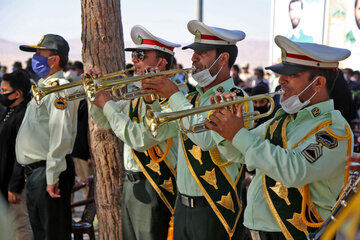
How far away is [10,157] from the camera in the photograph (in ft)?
16.2

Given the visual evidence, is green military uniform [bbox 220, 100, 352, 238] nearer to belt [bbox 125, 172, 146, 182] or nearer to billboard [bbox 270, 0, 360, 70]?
belt [bbox 125, 172, 146, 182]

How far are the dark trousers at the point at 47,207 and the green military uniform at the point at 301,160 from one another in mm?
2249

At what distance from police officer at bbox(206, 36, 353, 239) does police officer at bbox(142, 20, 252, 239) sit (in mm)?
484

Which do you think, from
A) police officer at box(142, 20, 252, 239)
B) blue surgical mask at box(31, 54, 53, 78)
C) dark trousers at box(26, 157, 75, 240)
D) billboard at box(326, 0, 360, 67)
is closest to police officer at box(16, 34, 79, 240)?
dark trousers at box(26, 157, 75, 240)

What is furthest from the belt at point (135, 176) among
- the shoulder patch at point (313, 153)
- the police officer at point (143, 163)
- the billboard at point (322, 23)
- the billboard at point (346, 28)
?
the billboard at point (346, 28)

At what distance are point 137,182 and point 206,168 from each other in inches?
31.6

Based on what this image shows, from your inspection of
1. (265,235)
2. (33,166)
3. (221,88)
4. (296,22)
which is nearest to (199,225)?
(265,235)

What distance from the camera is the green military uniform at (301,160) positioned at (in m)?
2.47

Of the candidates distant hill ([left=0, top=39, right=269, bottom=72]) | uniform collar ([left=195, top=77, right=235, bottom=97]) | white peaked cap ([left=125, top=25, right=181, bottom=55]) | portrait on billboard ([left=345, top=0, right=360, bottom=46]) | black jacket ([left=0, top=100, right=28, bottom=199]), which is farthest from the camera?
distant hill ([left=0, top=39, right=269, bottom=72])

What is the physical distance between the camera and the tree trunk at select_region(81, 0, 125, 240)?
183 inches

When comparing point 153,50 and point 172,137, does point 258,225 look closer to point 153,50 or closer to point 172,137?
point 172,137

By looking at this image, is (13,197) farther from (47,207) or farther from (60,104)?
(60,104)

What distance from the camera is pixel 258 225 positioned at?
2709 millimetres

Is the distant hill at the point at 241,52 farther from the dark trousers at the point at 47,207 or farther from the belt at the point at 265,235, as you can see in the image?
the belt at the point at 265,235
